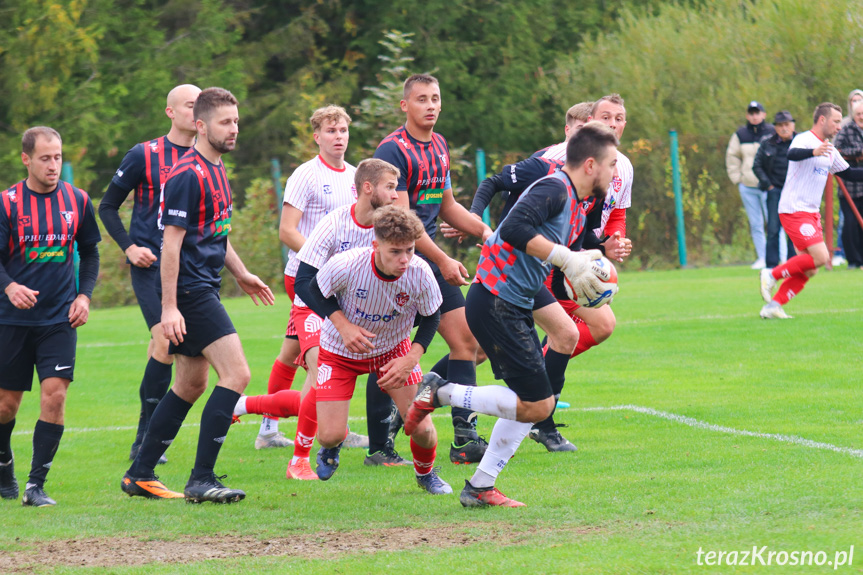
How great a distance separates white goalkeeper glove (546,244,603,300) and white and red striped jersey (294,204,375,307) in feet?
4.39

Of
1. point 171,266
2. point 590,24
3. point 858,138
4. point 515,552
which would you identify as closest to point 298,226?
point 171,266

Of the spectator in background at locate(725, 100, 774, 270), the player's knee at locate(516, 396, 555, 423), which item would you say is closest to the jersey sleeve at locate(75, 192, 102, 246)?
the player's knee at locate(516, 396, 555, 423)

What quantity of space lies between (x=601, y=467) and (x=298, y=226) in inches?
111

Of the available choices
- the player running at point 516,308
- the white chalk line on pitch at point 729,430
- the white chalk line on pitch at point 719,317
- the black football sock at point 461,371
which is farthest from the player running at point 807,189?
the player running at point 516,308

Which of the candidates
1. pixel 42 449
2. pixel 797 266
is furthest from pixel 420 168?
pixel 797 266

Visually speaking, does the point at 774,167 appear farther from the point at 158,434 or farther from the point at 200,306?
the point at 158,434

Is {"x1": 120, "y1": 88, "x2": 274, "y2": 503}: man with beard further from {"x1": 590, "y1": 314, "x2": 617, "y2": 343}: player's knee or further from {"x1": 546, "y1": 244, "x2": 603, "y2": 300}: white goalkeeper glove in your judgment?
{"x1": 590, "y1": 314, "x2": 617, "y2": 343}: player's knee

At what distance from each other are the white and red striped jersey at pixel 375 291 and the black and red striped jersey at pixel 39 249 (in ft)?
5.06

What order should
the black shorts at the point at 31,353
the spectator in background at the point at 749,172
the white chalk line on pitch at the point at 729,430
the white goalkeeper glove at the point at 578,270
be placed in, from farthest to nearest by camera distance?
the spectator in background at the point at 749,172 < the white chalk line on pitch at the point at 729,430 < the black shorts at the point at 31,353 < the white goalkeeper glove at the point at 578,270

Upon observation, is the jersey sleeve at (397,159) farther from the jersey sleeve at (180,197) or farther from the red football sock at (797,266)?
the red football sock at (797,266)

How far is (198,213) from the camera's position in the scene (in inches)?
227

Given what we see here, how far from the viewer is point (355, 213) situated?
6098mm

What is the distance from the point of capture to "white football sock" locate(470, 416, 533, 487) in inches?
210

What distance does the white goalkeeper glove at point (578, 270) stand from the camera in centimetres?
494
